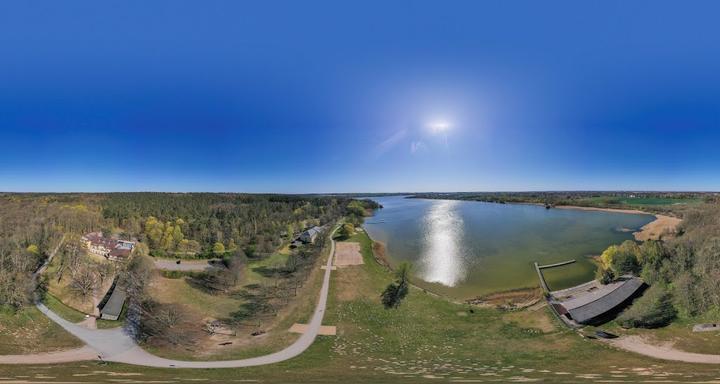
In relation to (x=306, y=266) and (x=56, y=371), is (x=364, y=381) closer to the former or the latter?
(x=56, y=371)

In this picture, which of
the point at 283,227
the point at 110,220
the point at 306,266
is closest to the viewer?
the point at 306,266

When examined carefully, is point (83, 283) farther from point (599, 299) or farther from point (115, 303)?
point (599, 299)

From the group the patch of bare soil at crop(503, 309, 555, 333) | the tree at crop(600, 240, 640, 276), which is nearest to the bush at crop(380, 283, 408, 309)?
the patch of bare soil at crop(503, 309, 555, 333)

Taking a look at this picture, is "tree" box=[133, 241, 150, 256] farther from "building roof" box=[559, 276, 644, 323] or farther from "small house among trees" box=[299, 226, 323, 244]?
"building roof" box=[559, 276, 644, 323]

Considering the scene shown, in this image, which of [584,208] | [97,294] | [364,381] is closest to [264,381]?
[364,381]

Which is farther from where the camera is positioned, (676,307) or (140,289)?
(140,289)

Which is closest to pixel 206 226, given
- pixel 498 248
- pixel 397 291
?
pixel 397 291
